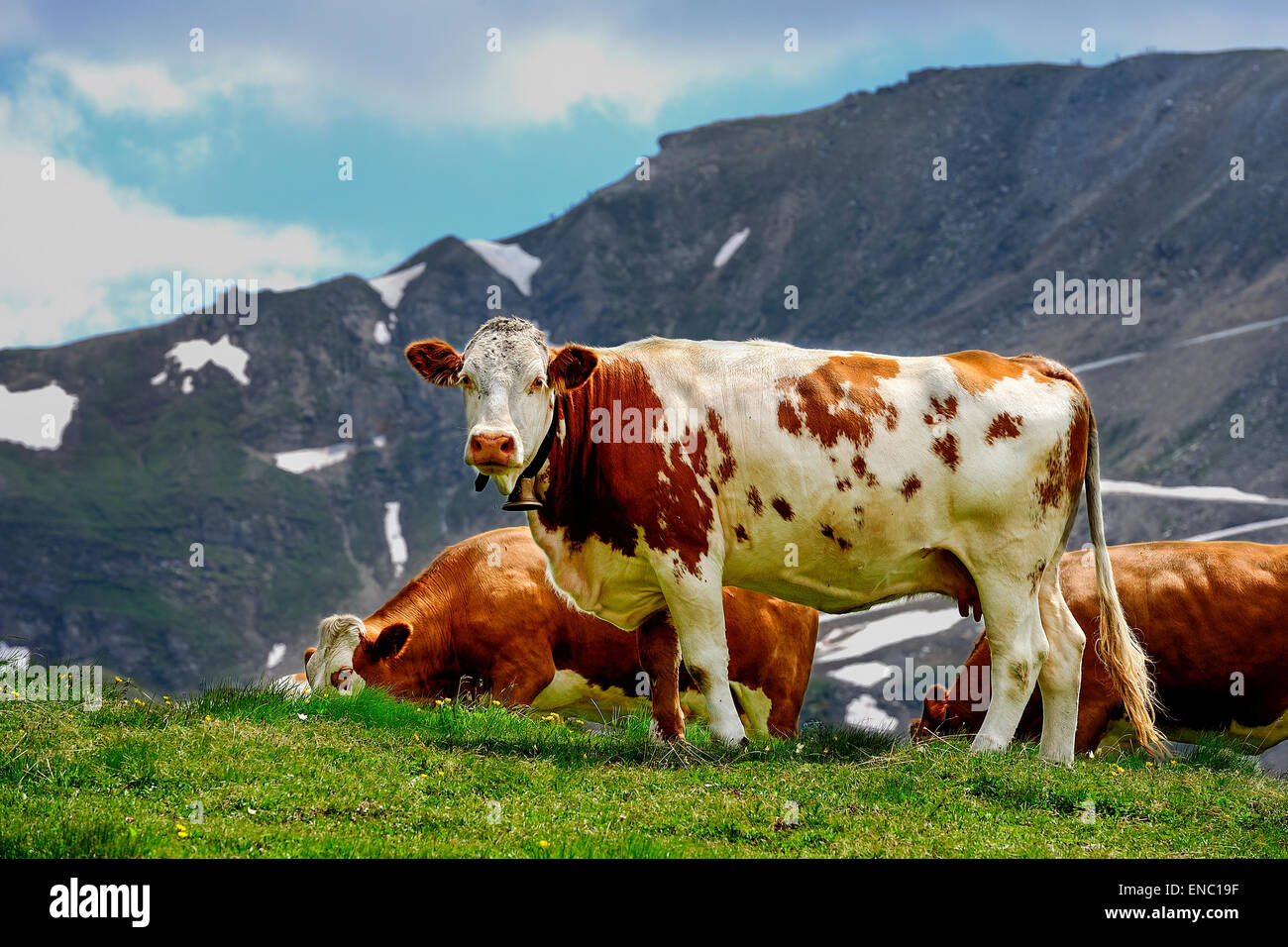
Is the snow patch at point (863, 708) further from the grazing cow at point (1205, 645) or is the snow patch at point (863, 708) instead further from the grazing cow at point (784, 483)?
the grazing cow at point (784, 483)

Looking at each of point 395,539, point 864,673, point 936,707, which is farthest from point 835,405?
point 395,539

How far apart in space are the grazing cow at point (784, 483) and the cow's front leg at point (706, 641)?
2 cm

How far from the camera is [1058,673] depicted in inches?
469

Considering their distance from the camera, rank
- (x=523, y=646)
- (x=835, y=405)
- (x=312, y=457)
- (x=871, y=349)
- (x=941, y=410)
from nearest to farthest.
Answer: (x=835, y=405) → (x=941, y=410) → (x=523, y=646) → (x=871, y=349) → (x=312, y=457)

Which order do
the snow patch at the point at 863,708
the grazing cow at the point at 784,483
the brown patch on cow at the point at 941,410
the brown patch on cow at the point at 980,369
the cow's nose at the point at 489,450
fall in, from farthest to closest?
1. the snow patch at the point at 863,708
2. the brown patch on cow at the point at 980,369
3. the brown patch on cow at the point at 941,410
4. the grazing cow at the point at 784,483
5. the cow's nose at the point at 489,450

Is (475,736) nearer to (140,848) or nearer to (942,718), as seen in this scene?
(140,848)

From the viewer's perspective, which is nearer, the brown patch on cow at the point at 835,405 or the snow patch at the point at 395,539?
the brown patch on cow at the point at 835,405

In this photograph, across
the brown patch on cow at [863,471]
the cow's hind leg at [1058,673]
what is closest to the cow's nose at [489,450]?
the brown patch on cow at [863,471]

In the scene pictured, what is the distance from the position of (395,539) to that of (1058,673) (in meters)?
174

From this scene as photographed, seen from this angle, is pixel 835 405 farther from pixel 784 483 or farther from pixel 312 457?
pixel 312 457

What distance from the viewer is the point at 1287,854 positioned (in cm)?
857

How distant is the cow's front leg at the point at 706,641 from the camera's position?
10992 millimetres

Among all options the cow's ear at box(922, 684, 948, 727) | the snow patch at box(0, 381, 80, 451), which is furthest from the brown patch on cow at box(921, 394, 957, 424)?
the snow patch at box(0, 381, 80, 451)
